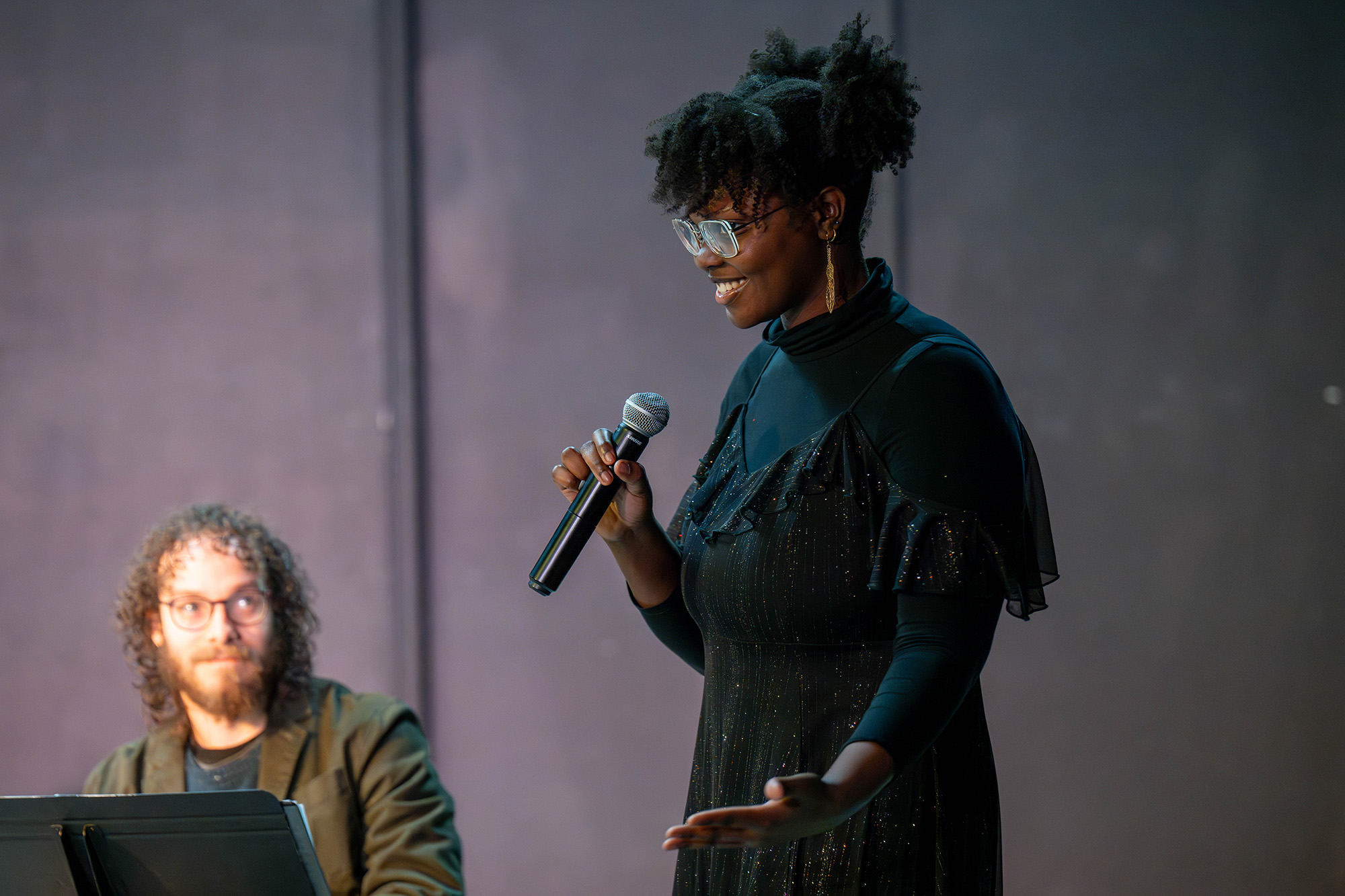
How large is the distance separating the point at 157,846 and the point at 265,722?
2.59 ft

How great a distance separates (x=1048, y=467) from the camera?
3105 mm

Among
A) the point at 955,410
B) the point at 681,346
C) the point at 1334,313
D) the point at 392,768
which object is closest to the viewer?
the point at 955,410

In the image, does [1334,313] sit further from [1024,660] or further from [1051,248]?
[1024,660]

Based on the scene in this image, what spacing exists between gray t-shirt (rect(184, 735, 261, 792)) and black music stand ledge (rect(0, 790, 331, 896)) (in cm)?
70

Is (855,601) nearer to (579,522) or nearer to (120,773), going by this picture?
(579,522)

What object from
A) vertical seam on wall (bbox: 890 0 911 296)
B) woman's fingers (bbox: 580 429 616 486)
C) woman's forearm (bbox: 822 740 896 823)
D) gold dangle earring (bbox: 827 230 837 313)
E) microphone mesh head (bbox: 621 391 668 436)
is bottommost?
woman's forearm (bbox: 822 740 896 823)

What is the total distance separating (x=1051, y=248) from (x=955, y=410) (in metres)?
2.07

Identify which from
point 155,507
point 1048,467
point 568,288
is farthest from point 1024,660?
point 155,507

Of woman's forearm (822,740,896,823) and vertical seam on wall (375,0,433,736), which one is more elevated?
vertical seam on wall (375,0,433,736)

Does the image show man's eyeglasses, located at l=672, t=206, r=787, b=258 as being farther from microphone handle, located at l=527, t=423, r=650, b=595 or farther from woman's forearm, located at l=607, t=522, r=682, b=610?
woman's forearm, located at l=607, t=522, r=682, b=610

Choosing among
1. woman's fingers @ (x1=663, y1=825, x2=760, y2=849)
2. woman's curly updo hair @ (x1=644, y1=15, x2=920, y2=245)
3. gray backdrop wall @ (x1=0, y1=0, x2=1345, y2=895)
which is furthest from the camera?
gray backdrop wall @ (x1=0, y1=0, x2=1345, y2=895)

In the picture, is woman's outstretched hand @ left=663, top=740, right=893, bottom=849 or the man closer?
woman's outstretched hand @ left=663, top=740, right=893, bottom=849

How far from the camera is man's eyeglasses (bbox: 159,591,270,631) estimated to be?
235 centimetres

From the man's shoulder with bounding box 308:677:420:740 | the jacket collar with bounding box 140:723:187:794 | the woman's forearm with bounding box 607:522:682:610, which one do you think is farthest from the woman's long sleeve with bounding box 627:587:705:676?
the jacket collar with bounding box 140:723:187:794
